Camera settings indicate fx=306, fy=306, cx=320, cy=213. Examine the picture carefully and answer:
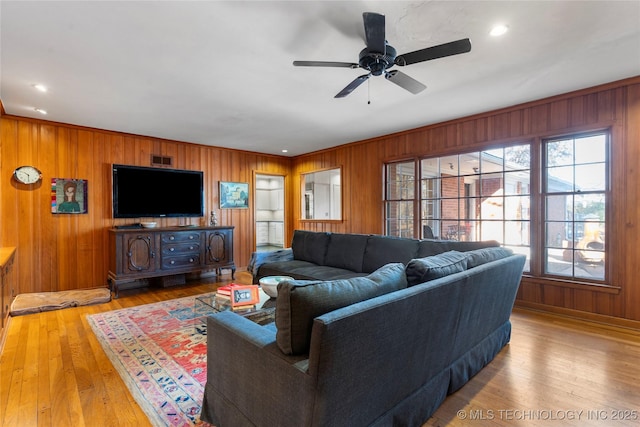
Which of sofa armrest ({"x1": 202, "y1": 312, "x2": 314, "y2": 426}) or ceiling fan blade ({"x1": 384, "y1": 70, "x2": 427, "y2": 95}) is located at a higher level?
ceiling fan blade ({"x1": 384, "y1": 70, "x2": 427, "y2": 95})

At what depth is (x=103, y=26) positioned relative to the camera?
2188mm

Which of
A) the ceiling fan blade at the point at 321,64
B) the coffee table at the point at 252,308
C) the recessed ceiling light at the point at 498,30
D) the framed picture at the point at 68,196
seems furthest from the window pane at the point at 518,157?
the framed picture at the point at 68,196

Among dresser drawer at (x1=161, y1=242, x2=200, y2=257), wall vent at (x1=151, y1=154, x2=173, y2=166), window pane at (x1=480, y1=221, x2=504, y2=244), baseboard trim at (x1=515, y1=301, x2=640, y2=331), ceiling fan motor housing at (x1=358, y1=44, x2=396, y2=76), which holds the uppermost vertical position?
ceiling fan motor housing at (x1=358, y1=44, x2=396, y2=76)

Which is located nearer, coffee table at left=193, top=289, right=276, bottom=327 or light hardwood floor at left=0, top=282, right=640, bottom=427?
light hardwood floor at left=0, top=282, right=640, bottom=427

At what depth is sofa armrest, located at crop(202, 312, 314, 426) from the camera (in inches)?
49.9

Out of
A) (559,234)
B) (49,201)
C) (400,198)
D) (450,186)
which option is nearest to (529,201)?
(559,234)

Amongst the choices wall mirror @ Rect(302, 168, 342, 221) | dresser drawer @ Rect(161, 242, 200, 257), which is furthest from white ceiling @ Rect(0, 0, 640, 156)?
wall mirror @ Rect(302, 168, 342, 221)

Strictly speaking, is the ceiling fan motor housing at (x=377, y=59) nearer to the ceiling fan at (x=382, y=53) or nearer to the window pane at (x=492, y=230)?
the ceiling fan at (x=382, y=53)

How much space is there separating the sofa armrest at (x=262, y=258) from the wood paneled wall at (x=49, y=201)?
2.04 m

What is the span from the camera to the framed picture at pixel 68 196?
446 centimetres

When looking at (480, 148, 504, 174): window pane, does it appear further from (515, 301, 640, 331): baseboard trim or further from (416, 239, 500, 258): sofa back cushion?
(515, 301, 640, 331): baseboard trim

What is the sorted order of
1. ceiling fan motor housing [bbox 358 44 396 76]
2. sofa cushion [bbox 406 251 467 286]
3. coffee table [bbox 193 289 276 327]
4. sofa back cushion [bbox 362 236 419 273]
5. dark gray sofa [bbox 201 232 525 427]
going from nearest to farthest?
dark gray sofa [bbox 201 232 525 427] < sofa cushion [bbox 406 251 467 286] < ceiling fan motor housing [bbox 358 44 396 76] < coffee table [bbox 193 289 276 327] < sofa back cushion [bbox 362 236 419 273]

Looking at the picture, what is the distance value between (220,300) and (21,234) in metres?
3.58

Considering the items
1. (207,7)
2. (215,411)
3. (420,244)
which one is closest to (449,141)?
(420,244)
